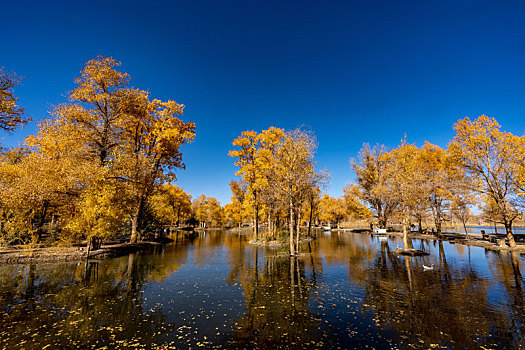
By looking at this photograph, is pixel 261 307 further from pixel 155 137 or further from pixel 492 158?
pixel 492 158

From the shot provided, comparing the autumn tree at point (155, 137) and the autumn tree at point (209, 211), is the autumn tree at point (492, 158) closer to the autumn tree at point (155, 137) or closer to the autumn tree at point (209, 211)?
the autumn tree at point (155, 137)

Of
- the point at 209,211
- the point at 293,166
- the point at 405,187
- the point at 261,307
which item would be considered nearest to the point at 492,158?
the point at 405,187

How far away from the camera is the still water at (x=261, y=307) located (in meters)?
7.11

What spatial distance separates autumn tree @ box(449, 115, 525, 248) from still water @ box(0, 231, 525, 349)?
Answer: 13430 millimetres

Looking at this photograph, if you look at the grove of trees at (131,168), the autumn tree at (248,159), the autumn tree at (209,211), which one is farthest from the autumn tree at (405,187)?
the autumn tree at (209,211)

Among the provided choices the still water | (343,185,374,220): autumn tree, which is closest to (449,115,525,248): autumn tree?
the still water

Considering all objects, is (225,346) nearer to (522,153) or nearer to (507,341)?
(507,341)

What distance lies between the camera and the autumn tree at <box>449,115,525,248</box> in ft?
83.6

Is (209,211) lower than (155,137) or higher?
lower

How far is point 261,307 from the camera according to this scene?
9.82 meters

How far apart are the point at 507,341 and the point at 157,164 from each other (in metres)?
30.8

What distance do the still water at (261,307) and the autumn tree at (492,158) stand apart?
13430 millimetres

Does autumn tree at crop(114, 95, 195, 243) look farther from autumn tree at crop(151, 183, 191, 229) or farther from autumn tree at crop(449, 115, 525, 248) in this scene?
autumn tree at crop(449, 115, 525, 248)

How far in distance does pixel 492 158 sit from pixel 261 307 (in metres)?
33.0
